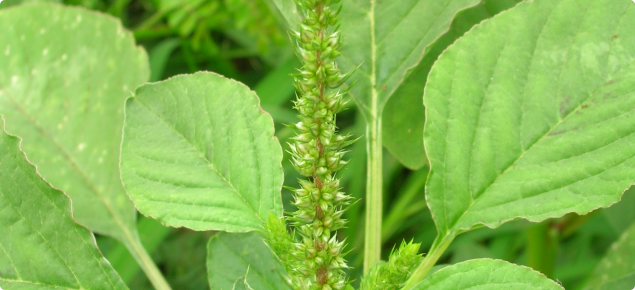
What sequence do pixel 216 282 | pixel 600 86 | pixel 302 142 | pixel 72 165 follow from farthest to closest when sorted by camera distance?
pixel 72 165 → pixel 216 282 → pixel 600 86 → pixel 302 142

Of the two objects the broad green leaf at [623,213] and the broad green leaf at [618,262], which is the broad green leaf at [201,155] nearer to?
the broad green leaf at [618,262]

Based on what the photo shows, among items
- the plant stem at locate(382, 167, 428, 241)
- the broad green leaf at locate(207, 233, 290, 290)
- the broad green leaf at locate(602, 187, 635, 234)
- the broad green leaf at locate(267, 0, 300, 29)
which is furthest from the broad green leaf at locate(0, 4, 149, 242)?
the broad green leaf at locate(602, 187, 635, 234)

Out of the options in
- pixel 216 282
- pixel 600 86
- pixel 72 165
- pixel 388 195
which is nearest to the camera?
pixel 600 86

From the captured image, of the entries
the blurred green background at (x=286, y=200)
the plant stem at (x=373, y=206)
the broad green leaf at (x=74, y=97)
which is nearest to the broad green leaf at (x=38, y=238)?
the broad green leaf at (x=74, y=97)

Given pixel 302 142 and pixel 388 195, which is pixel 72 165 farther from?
pixel 388 195

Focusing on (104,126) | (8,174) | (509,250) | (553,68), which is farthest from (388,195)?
(8,174)

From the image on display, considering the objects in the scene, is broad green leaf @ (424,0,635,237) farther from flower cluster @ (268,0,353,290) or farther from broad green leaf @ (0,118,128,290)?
broad green leaf @ (0,118,128,290)
